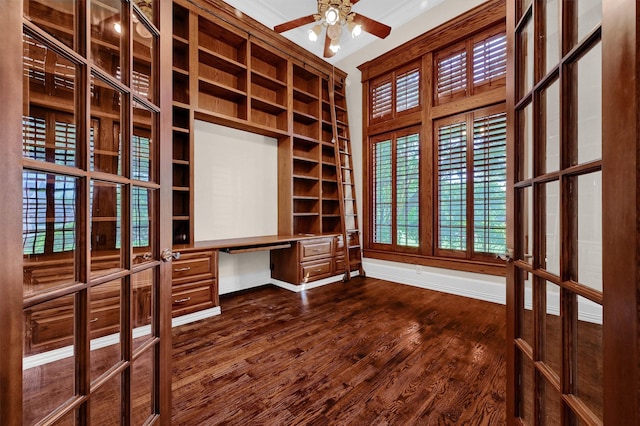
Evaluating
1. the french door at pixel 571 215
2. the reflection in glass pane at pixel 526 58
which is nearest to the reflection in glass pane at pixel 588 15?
the french door at pixel 571 215

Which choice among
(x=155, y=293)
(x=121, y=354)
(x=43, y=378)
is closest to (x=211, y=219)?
(x=155, y=293)

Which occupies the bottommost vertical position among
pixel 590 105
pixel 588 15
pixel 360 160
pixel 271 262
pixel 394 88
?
pixel 271 262

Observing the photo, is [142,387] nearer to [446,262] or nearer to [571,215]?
[571,215]

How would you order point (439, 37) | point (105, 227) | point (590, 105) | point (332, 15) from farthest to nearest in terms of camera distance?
point (439, 37)
point (332, 15)
point (105, 227)
point (590, 105)

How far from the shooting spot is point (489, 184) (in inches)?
130

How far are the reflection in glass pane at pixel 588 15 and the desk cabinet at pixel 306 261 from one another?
3258 mm

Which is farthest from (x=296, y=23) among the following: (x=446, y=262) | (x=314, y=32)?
(x=446, y=262)

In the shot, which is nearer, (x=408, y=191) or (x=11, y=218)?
(x=11, y=218)

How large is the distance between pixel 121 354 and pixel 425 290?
3.56 m

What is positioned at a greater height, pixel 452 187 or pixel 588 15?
pixel 588 15

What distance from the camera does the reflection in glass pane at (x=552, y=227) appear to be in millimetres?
879

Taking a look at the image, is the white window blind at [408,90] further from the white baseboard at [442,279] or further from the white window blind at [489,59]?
the white baseboard at [442,279]

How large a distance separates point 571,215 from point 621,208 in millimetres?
292

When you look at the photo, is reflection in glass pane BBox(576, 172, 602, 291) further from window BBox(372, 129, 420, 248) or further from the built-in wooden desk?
window BBox(372, 129, 420, 248)
